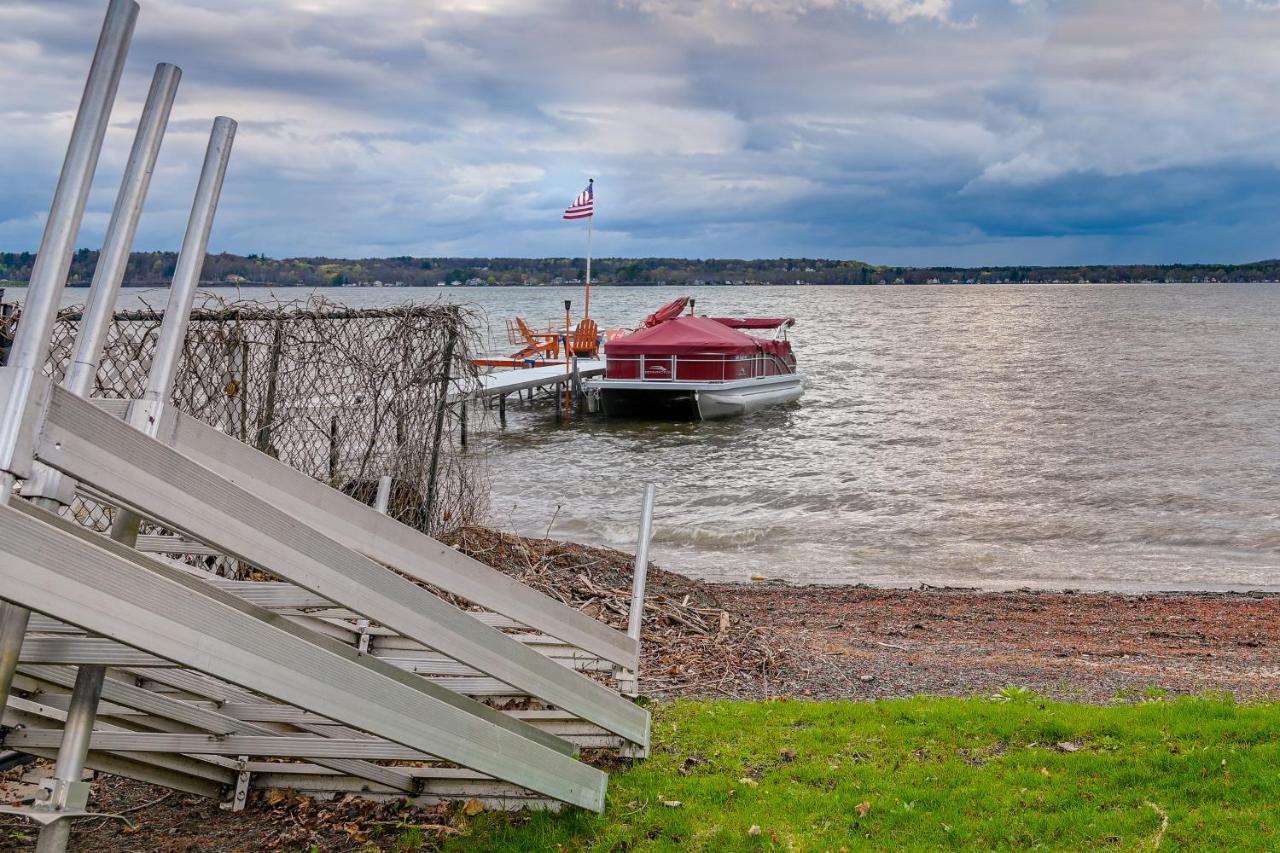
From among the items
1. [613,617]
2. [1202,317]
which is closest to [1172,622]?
[613,617]

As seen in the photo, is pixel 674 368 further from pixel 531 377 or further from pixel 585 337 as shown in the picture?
pixel 585 337

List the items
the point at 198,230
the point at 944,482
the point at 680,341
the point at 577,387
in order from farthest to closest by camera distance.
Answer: the point at 577,387 → the point at 680,341 → the point at 944,482 → the point at 198,230

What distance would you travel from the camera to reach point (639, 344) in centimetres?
3434

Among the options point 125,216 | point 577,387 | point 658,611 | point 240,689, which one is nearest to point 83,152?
point 125,216

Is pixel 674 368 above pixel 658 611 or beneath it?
above

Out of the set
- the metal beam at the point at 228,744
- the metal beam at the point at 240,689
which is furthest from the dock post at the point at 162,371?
the metal beam at the point at 228,744

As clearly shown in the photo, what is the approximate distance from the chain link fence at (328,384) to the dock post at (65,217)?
3.62 m

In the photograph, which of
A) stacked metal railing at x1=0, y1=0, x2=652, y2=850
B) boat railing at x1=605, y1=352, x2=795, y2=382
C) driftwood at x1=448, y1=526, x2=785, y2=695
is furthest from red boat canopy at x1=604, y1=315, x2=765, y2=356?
stacked metal railing at x1=0, y1=0, x2=652, y2=850

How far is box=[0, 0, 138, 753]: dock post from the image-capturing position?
2289mm

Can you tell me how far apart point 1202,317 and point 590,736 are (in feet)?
393

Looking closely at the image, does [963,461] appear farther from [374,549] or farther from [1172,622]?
[374,549]

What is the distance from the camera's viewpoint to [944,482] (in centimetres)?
2202

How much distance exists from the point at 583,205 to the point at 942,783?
32336 mm

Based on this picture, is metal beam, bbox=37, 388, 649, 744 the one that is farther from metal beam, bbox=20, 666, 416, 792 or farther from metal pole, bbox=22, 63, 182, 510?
metal beam, bbox=20, 666, 416, 792
